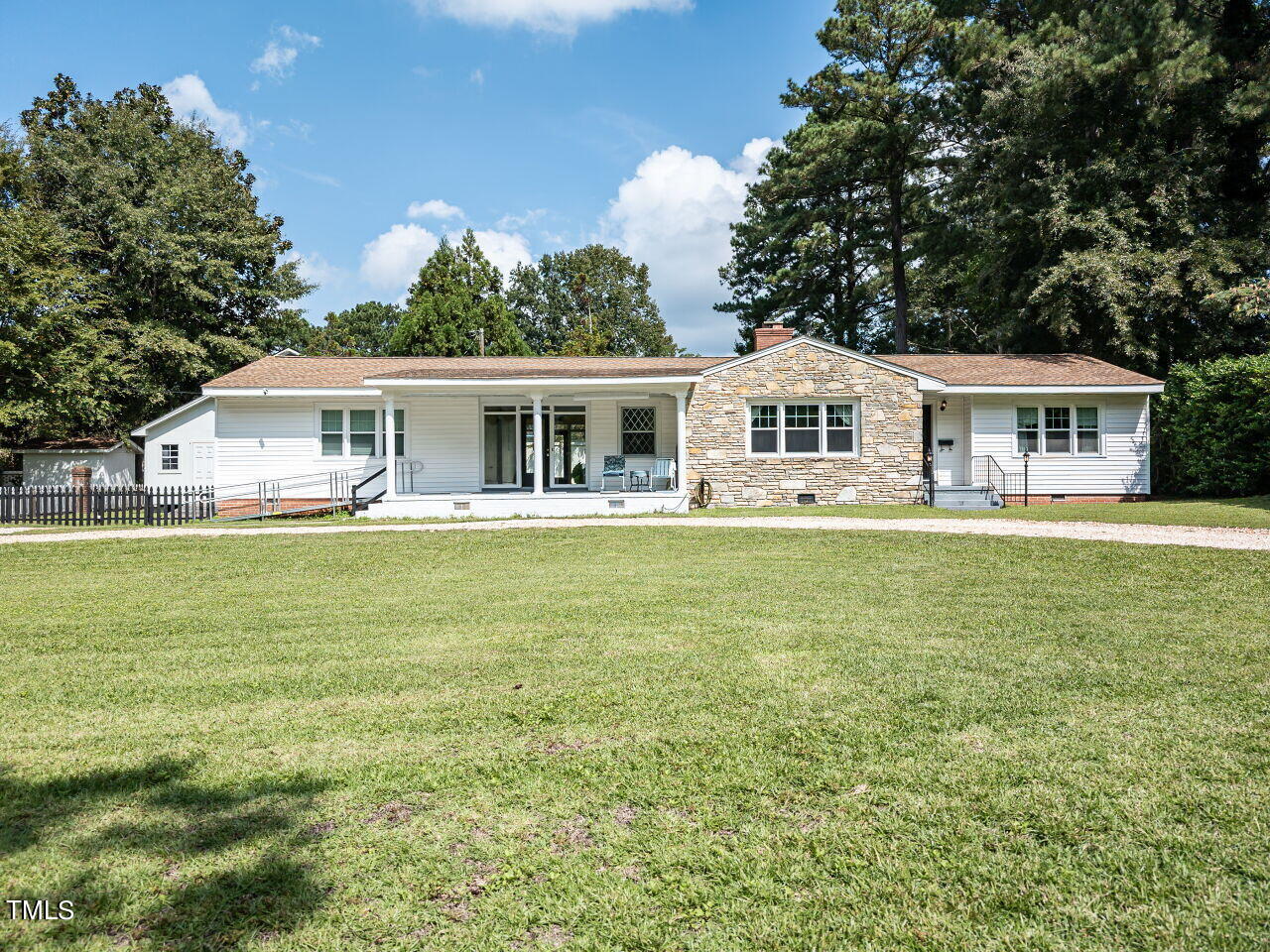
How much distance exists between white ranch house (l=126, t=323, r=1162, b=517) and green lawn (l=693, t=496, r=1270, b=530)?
1352 mm

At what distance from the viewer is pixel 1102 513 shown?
14.6 m

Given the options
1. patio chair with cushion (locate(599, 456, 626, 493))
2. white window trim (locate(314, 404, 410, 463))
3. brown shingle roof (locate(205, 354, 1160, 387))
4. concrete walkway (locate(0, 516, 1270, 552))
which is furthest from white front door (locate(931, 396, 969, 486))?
white window trim (locate(314, 404, 410, 463))

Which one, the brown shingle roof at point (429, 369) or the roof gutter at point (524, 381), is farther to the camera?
the brown shingle roof at point (429, 369)

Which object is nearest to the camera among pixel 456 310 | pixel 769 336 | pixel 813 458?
pixel 813 458

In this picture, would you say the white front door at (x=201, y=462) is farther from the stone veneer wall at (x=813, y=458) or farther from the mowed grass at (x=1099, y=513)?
the mowed grass at (x=1099, y=513)

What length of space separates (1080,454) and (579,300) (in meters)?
36.2

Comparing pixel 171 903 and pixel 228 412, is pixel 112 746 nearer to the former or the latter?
pixel 171 903

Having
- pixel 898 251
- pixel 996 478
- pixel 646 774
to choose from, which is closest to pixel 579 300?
pixel 898 251

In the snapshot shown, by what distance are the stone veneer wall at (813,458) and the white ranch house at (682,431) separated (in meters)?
0.03

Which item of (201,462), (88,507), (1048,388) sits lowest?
(88,507)

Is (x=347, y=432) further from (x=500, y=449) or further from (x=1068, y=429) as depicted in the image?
(x=1068, y=429)

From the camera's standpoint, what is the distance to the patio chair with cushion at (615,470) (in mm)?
18375

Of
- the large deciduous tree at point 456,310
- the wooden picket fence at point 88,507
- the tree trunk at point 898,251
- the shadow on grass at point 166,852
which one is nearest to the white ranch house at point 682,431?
the wooden picket fence at point 88,507

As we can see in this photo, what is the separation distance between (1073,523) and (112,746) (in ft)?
43.6
